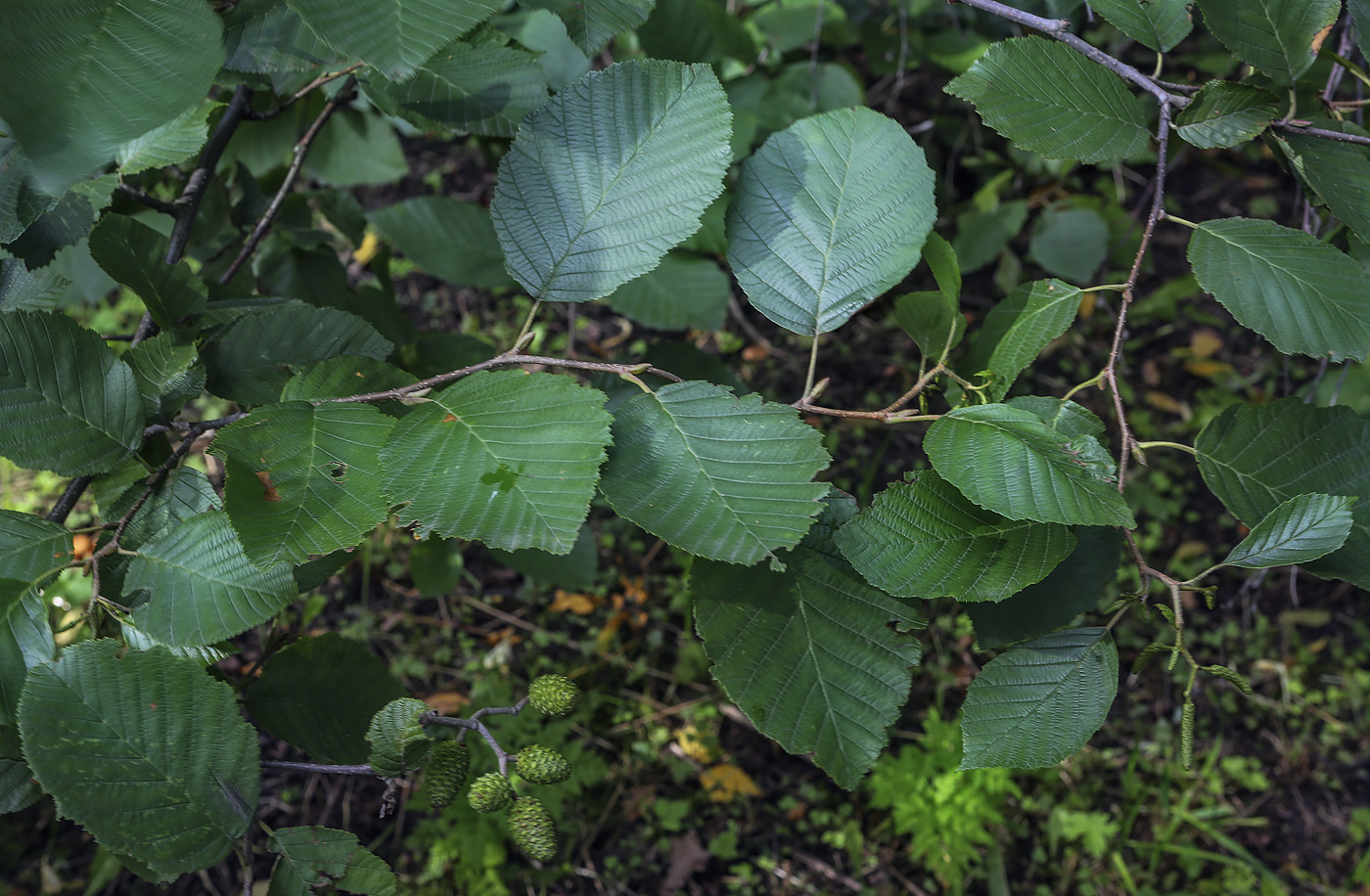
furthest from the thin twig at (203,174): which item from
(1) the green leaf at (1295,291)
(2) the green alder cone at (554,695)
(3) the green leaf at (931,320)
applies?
(1) the green leaf at (1295,291)

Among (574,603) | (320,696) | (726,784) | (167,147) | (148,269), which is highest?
(167,147)

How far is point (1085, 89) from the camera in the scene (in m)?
0.89

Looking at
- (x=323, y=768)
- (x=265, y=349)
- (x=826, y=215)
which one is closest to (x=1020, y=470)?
(x=826, y=215)

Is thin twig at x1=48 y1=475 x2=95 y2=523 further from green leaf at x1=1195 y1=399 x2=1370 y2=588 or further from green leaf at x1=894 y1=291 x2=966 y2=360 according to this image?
green leaf at x1=1195 y1=399 x2=1370 y2=588

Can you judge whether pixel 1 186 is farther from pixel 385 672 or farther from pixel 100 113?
pixel 385 672

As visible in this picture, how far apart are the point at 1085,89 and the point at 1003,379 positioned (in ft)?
1.12

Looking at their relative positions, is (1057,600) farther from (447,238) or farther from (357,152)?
(357,152)

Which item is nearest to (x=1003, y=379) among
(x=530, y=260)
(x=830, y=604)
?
(x=830, y=604)

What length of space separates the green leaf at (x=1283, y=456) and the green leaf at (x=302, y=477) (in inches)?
36.8

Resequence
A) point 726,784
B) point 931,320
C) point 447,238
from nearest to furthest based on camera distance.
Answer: point 931,320 < point 447,238 < point 726,784

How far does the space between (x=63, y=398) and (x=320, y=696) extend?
0.45 meters

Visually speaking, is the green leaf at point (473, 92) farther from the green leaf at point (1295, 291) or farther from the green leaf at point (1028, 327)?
the green leaf at point (1295, 291)

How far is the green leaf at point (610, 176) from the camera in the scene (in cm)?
84

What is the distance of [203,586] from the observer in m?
0.80
